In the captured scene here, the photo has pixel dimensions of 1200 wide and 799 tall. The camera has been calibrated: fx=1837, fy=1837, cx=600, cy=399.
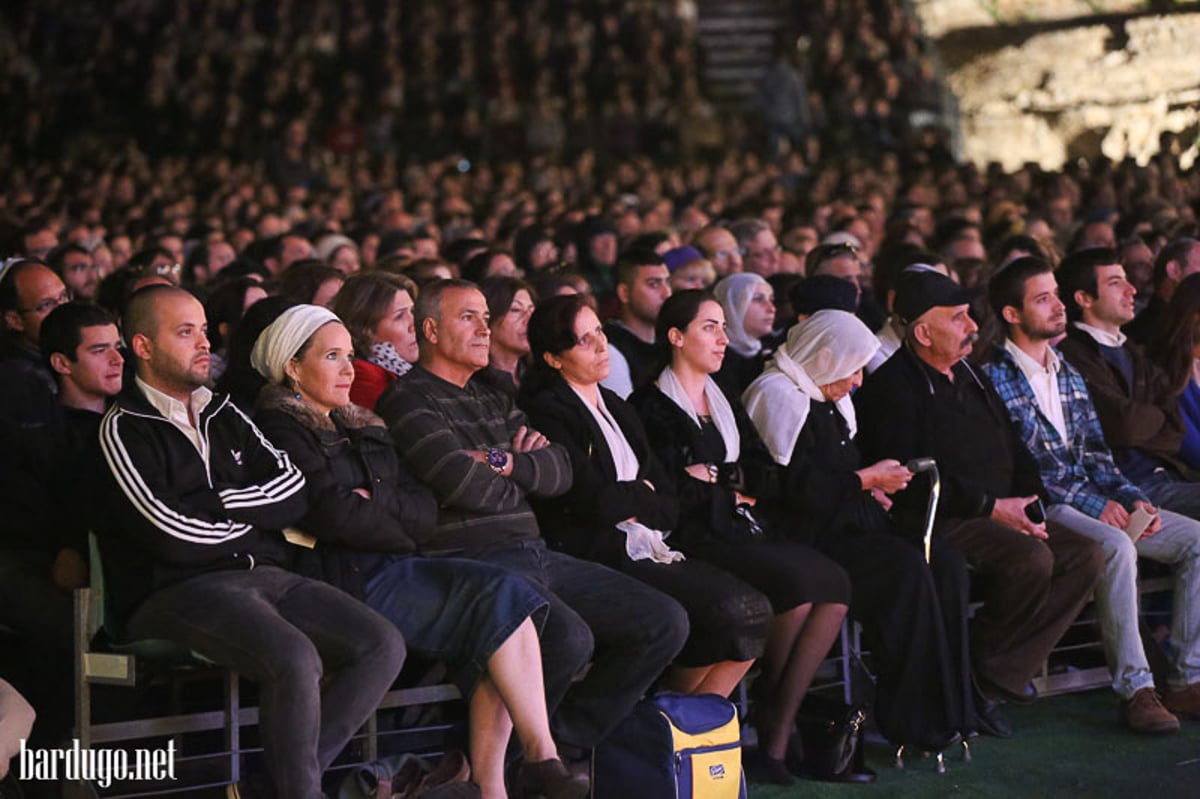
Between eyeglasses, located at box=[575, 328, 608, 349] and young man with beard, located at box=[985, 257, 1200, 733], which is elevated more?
eyeglasses, located at box=[575, 328, 608, 349]

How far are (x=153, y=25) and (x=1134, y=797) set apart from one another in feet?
63.6

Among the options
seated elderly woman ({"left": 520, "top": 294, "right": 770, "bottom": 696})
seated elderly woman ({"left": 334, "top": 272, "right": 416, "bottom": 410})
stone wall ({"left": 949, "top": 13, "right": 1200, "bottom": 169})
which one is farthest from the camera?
stone wall ({"left": 949, "top": 13, "right": 1200, "bottom": 169})

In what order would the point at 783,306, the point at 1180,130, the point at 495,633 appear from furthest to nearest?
the point at 1180,130 → the point at 783,306 → the point at 495,633

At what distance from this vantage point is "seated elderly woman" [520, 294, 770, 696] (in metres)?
5.48

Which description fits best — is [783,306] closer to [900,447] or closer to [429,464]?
[900,447]

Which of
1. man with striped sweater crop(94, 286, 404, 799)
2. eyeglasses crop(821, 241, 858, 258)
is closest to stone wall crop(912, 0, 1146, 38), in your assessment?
eyeglasses crop(821, 241, 858, 258)

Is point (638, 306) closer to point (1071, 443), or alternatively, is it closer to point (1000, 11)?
point (1071, 443)

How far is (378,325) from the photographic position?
228 inches

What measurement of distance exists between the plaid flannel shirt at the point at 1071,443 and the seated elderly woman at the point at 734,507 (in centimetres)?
115

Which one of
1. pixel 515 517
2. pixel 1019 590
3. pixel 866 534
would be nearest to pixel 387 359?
pixel 515 517

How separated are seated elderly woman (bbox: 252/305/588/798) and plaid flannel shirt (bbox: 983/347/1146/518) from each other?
2.43m

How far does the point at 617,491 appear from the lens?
18.2ft

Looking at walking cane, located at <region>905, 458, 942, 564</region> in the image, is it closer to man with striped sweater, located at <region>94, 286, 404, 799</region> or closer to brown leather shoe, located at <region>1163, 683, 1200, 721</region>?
brown leather shoe, located at <region>1163, 683, 1200, 721</region>

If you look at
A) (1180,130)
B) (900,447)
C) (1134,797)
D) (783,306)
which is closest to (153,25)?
(1180,130)
